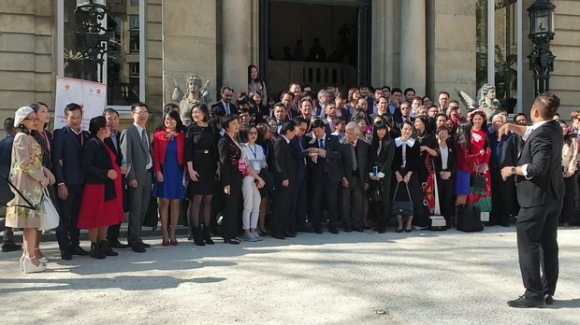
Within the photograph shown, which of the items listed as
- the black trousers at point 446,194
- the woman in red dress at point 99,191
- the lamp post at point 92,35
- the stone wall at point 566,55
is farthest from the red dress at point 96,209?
the stone wall at point 566,55

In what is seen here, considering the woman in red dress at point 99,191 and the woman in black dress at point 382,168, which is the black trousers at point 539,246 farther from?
the woman in red dress at point 99,191

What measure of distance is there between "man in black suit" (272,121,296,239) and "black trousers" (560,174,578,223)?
4953 millimetres

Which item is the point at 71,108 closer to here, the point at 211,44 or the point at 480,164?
the point at 211,44

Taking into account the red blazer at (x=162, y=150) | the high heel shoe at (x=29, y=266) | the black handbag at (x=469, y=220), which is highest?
the red blazer at (x=162, y=150)

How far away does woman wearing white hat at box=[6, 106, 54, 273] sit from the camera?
261 inches

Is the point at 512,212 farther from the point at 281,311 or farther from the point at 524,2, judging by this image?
the point at 524,2

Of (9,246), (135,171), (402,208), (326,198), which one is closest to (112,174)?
(135,171)

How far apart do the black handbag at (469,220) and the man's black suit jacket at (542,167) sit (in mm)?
4094

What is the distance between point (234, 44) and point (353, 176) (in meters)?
4.59

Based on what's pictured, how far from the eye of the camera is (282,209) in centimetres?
899

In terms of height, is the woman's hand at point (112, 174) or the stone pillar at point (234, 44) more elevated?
the stone pillar at point (234, 44)

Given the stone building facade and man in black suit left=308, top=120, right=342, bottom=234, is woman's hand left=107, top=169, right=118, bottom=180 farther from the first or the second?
the stone building facade

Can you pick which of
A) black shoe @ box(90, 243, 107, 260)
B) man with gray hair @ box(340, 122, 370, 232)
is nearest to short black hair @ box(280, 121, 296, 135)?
man with gray hair @ box(340, 122, 370, 232)

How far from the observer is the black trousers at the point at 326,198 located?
30.8ft
